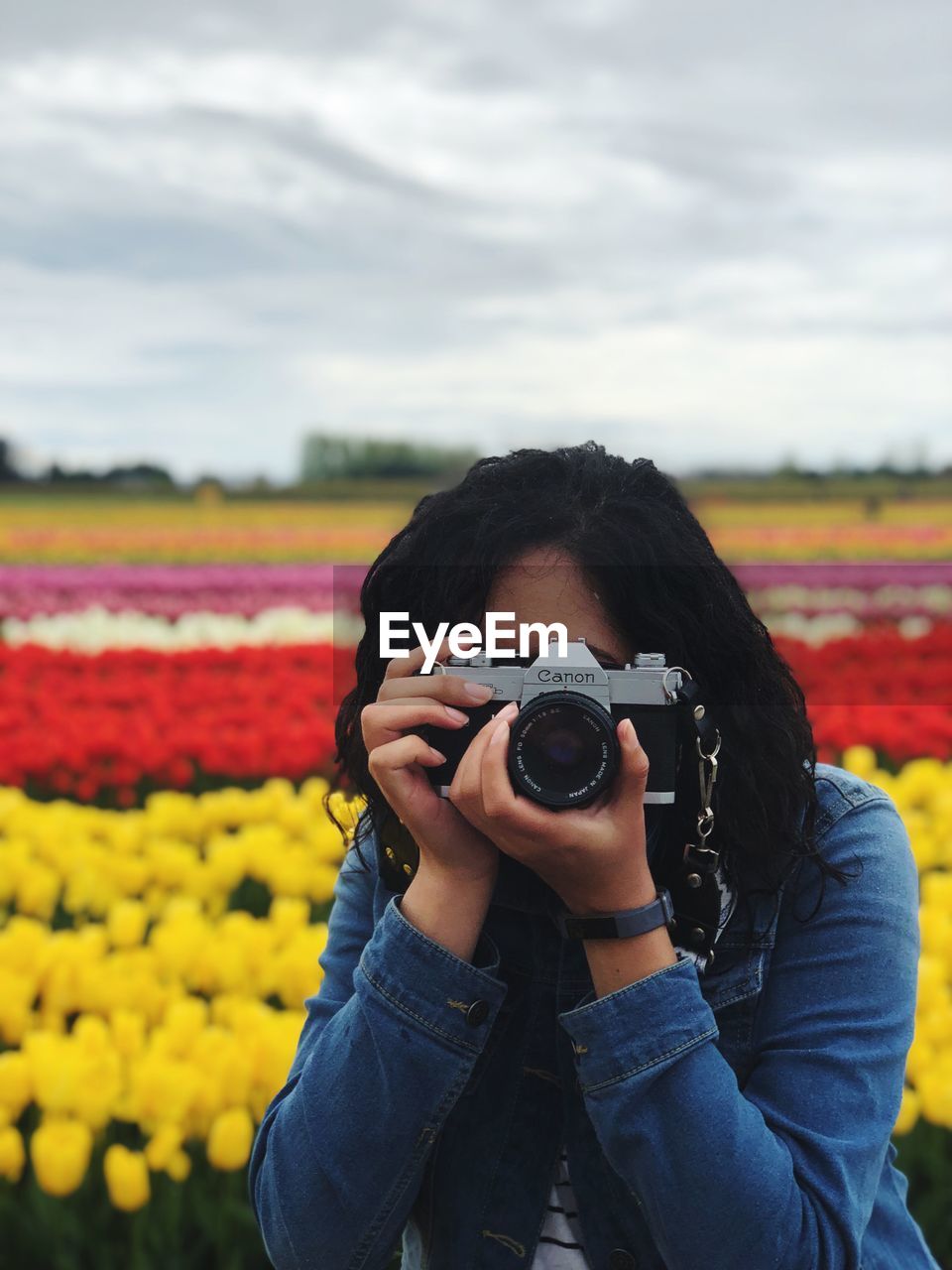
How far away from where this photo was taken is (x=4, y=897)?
321 cm

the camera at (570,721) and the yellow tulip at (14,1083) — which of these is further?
the yellow tulip at (14,1083)

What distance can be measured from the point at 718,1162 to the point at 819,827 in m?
0.34

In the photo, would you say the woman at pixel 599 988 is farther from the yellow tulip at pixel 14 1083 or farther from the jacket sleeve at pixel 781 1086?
the yellow tulip at pixel 14 1083

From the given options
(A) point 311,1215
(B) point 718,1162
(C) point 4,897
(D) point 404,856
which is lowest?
(C) point 4,897

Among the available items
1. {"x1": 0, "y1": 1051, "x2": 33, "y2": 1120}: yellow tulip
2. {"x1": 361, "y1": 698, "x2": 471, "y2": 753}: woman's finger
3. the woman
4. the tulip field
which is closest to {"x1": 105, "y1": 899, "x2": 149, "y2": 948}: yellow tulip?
the tulip field

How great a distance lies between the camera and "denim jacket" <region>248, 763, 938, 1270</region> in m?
1.12

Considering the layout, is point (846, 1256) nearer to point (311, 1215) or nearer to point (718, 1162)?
point (718, 1162)

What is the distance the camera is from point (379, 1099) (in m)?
1.20

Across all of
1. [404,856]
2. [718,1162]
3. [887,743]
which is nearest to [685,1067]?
[718,1162]

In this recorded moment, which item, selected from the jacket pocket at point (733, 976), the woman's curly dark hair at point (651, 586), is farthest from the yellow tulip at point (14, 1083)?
the jacket pocket at point (733, 976)

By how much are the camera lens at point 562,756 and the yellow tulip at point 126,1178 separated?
47.0 inches

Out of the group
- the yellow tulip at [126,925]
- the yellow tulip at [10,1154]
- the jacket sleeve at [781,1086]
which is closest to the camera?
the jacket sleeve at [781,1086]

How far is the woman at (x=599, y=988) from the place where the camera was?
1.13m

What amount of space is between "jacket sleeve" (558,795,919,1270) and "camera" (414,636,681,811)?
0.60 ft
